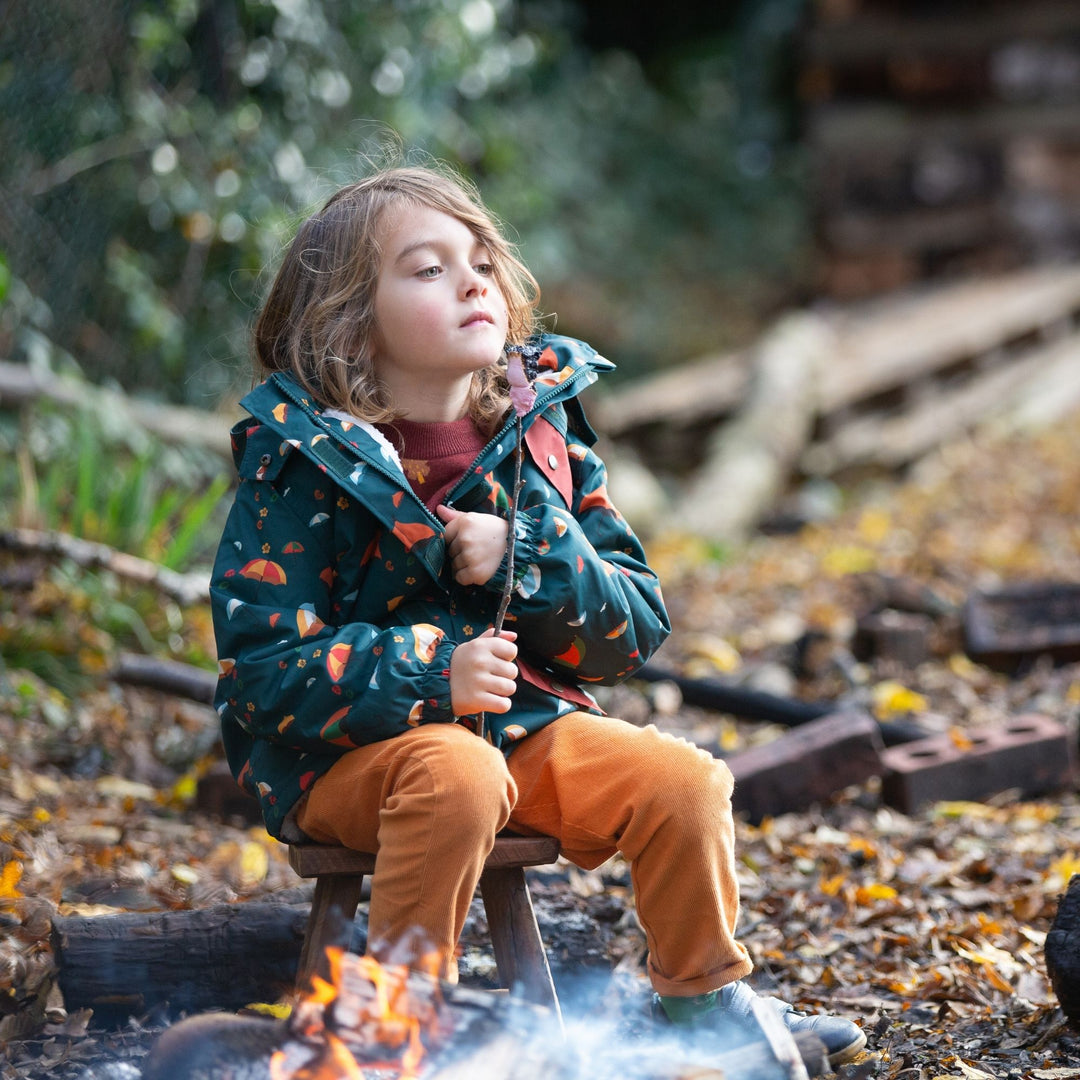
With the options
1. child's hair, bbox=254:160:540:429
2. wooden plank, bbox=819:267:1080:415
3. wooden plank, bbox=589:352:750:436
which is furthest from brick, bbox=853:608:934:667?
wooden plank, bbox=819:267:1080:415

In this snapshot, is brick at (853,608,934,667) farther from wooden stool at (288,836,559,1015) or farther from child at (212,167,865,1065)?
wooden stool at (288,836,559,1015)

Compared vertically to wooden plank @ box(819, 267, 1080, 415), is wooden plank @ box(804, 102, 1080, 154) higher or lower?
higher

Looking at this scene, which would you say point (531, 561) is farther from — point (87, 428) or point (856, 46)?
point (856, 46)

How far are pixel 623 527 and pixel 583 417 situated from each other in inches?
9.3

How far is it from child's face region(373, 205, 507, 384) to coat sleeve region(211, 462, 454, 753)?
29 cm

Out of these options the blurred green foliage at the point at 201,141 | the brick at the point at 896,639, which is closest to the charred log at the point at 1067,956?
the blurred green foliage at the point at 201,141

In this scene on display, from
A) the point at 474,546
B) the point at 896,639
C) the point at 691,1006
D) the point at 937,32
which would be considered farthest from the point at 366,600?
the point at 937,32

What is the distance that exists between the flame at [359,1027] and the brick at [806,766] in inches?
65.5

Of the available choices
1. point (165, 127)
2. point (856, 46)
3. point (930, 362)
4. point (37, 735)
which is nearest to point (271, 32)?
point (165, 127)

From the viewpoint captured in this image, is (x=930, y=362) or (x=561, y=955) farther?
(x=930, y=362)

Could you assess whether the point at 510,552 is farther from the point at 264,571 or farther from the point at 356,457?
the point at 264,571

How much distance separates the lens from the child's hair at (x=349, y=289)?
6.95 ft

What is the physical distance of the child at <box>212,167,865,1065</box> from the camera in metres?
1.89

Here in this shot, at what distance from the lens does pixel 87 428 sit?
4.43 meters
